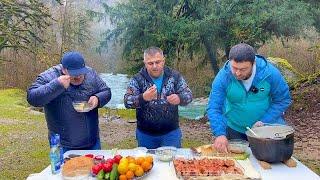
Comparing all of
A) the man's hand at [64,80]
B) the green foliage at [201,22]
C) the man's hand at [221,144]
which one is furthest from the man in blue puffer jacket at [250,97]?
the green foliage at [201,22]

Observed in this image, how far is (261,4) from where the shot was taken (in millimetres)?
8273

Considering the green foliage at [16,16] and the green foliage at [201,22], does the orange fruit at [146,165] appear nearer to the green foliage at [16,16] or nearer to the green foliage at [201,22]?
the green foliage at [16,16]

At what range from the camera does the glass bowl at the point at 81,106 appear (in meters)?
3.15

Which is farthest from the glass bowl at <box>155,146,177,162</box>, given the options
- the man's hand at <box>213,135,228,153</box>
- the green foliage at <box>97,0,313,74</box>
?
the green foliage at <box>97,0,313,74</box>

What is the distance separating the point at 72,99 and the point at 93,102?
0.22m

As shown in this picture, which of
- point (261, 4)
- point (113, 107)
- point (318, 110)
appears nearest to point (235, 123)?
point (261, 4)

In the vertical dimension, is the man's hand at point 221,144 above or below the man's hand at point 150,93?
below

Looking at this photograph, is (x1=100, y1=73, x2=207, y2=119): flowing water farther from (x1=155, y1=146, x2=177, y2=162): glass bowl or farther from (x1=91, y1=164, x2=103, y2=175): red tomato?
(x1=91, y1=164, x2=103, y2=175): red tomato

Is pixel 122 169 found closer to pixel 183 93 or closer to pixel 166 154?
pixel 166 154

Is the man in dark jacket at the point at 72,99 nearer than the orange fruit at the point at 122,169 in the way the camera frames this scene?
No

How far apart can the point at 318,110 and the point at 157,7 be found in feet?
13.0

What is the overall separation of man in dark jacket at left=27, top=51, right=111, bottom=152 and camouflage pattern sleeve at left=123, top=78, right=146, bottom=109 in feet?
0.54

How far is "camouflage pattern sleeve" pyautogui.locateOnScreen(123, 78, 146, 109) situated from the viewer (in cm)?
345

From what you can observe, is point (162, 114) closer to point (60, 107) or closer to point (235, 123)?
point (235, 123)
